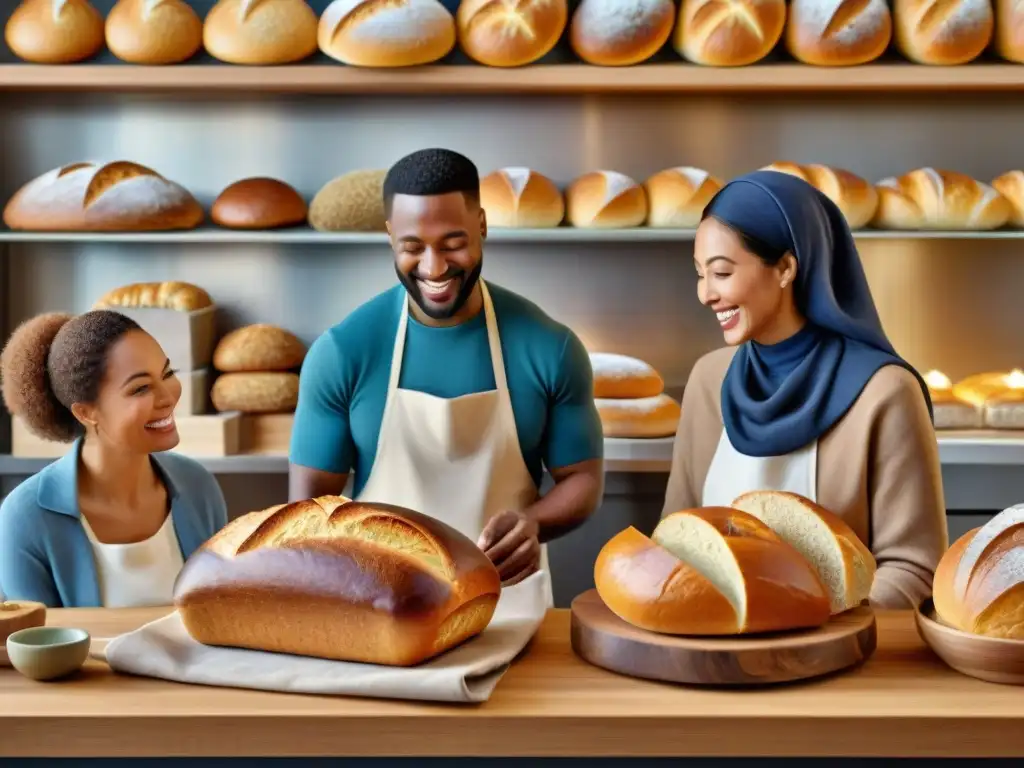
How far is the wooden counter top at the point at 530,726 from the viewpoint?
38.3 inches

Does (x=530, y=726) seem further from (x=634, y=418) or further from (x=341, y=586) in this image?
(x=634, y=418)

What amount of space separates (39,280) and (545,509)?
2.07 m

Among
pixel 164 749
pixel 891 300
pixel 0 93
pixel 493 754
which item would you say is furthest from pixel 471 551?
pixel 0 93

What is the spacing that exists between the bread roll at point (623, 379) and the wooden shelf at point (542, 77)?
706mm

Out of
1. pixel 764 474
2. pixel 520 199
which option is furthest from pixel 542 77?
pixel 764 474

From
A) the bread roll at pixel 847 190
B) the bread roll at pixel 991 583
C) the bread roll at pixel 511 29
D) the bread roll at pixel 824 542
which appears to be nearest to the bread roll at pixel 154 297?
the bread roll at pixel 511 29

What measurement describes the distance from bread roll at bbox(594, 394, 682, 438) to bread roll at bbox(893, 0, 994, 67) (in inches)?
43.6

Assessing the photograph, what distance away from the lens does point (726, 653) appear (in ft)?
3.37

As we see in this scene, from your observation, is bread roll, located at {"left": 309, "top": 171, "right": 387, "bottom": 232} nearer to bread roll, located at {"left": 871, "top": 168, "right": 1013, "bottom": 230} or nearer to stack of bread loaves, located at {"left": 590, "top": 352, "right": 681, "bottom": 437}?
stack of bread loaves, located at {"left": 590, "top": 352, "right": 681, "bottom": 437}

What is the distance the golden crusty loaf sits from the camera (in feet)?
3.49

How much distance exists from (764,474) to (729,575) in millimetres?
627

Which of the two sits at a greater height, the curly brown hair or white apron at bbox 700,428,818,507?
the curly brown hair

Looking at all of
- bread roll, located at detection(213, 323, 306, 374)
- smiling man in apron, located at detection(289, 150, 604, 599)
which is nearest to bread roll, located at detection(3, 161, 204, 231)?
bread roll, located at detection(213, 323, 306, 374)

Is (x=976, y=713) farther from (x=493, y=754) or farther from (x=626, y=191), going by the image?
(x=626, y=191)
